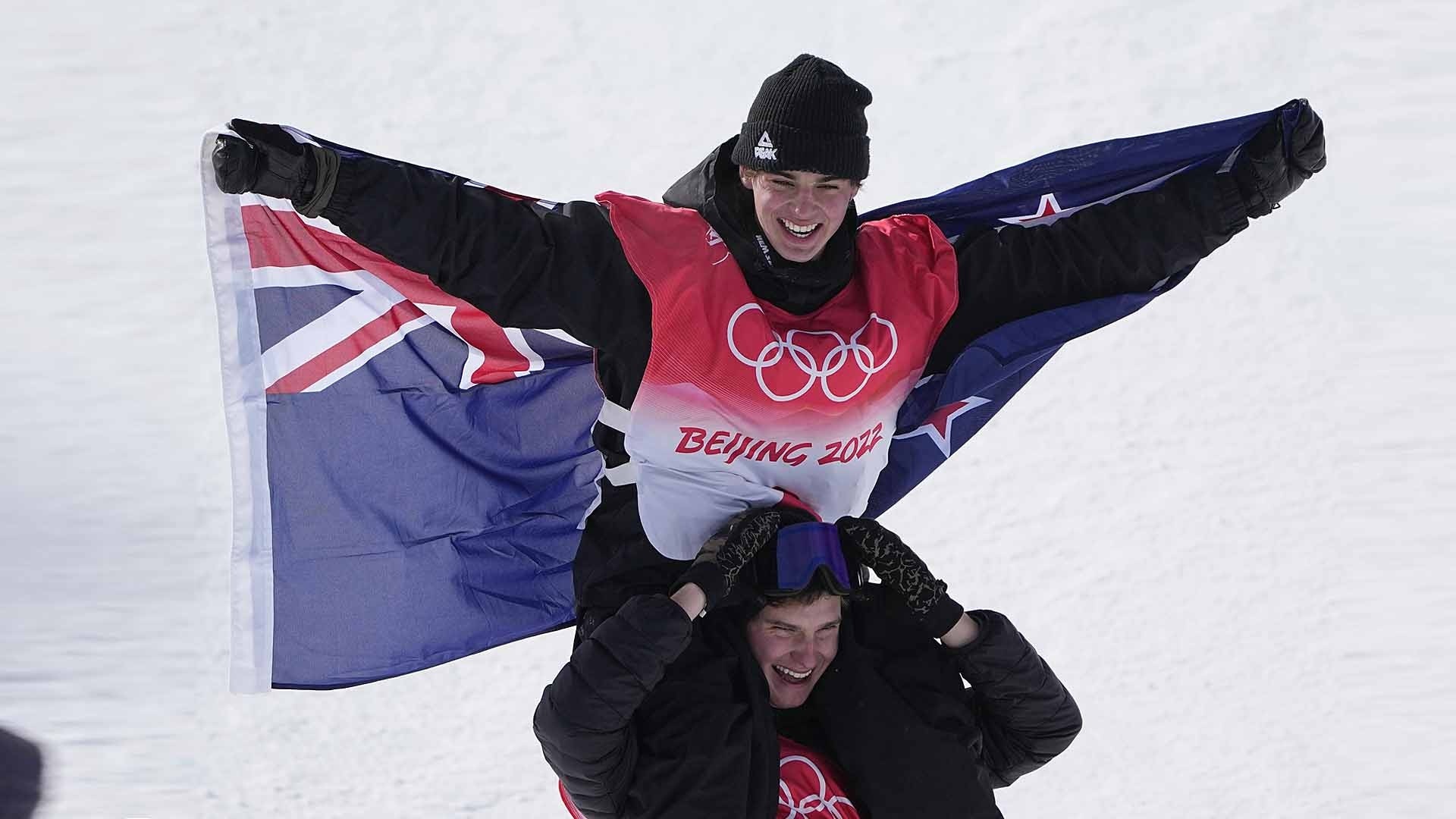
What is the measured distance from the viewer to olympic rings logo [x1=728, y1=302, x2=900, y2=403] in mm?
3012

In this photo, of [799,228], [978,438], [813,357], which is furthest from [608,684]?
[978,438]

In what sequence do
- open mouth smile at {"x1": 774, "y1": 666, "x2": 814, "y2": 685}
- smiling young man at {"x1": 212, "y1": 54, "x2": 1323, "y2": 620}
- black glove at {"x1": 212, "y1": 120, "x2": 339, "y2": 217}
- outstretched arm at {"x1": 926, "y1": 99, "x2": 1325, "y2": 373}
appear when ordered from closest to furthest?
1. black glove at {"x1": 212, "y1": 120, "x2": 339, "y2": 217}
2. smiling young man at {"x1": 212, "y1": 54, "x2": 1323, "y2": 620}
3. open mouth smile at {"x1": 774, "y1": 666, "x2": 814, "y2": 685}
4. outstretched arm at {"x1": 926, "y1": 99, "x2": 1325, "y2": 373}

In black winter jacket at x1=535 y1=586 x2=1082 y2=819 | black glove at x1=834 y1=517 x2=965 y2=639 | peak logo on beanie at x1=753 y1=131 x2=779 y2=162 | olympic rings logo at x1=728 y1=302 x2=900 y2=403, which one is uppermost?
peak logo on beanie at x1=753 y1=131 x2=779 y2=162

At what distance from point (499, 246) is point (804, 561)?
0.67 meters

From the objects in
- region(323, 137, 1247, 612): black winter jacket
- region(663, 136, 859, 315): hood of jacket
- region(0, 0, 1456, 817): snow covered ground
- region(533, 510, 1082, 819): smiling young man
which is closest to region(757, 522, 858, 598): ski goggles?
region(533, 510, 1082, 819): smiling young man

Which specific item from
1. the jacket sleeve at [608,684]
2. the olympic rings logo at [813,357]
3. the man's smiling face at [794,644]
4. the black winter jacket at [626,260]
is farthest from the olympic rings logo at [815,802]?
the olympic rings logo at [813,357]

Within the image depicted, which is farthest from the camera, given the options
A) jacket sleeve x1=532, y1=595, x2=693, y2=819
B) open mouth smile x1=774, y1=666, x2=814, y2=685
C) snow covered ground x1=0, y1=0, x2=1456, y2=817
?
snow covered ground x1=0, y1=0, x2=1456, y2=817

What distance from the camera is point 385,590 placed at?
11.1 ft

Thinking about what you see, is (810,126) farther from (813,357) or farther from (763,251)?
(813,357)

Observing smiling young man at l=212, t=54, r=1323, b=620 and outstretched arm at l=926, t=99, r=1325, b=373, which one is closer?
smiling young man at l=212, t=54, r=1323, b=620

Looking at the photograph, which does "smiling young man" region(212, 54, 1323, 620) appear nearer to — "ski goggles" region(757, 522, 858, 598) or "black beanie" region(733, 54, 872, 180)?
"black beanie" region(733, 54, 872, 180)

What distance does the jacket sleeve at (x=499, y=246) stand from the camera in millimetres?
2773

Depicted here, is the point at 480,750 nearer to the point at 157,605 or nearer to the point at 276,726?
the point at 276,726

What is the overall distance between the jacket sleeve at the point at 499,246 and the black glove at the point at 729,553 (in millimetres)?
340
